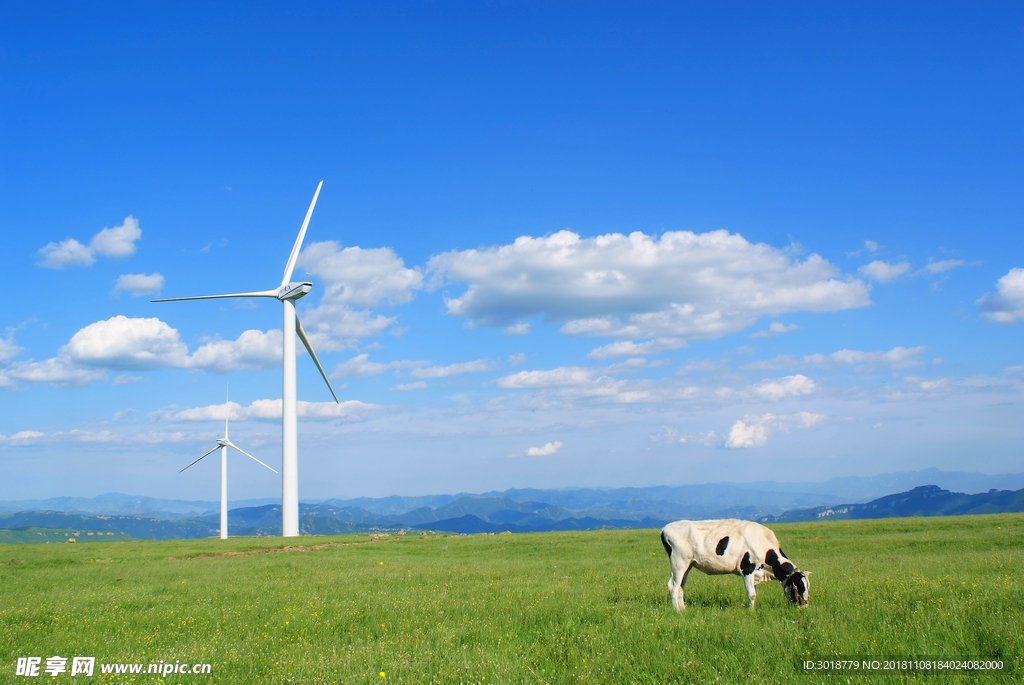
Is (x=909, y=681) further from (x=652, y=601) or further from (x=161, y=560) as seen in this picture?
(x=161, y=560)

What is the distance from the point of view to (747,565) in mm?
14102

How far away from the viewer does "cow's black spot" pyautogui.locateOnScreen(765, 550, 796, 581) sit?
46.2 feet

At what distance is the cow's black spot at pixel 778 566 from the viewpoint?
46.2 feet

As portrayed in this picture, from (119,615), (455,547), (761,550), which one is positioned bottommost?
(455,547)

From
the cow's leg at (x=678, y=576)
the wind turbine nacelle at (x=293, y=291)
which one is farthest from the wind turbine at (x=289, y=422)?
the cow's leg at (x=678, y=576)

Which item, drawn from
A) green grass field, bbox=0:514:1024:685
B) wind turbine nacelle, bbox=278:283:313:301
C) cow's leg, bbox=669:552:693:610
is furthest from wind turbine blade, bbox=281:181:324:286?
cow's leg, bbox=669:552:693:610

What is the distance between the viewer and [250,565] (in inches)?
1265

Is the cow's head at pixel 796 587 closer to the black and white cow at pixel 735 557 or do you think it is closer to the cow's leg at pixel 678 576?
the black and white cow at pixel 735 557

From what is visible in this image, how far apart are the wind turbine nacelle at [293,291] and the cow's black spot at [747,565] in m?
52.2

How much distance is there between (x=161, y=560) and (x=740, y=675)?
38.3 meters

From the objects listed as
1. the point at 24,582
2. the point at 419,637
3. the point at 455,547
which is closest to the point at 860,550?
the point at 455,547

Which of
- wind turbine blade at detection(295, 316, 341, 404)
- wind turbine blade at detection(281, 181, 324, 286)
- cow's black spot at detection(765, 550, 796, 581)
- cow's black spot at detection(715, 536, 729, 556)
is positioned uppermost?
wind turbine blade at detection(281, 181, 324, 286)

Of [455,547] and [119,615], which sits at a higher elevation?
[119,615]

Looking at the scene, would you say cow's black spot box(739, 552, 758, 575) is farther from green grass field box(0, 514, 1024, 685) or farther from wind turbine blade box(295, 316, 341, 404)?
wind turbine blade box(295, 316, 341, 404)
